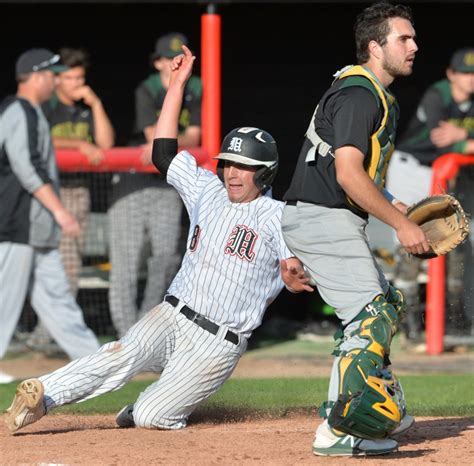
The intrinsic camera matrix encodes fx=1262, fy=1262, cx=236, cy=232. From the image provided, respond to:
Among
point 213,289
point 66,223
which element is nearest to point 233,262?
point 213,289

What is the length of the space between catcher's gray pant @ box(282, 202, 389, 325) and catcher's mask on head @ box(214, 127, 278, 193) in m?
0.74

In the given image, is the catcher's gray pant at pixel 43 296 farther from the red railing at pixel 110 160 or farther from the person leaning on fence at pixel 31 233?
the red railing at pixel 110 160

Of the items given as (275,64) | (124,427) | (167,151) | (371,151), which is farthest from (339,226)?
(275,64)

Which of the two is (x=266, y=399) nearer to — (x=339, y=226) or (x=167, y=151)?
(x=167, y=151)

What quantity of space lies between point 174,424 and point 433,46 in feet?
20.7

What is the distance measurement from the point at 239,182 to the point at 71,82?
3947 mm

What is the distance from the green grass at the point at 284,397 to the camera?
714 cm

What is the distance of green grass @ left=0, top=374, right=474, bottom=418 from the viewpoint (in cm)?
714

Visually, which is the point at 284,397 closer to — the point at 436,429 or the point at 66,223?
the point at 436,429

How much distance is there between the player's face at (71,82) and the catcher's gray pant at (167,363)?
3.90 metres

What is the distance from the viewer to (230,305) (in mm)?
6234

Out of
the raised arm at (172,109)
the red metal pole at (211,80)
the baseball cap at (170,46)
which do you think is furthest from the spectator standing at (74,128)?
the raised arm at (172,109)

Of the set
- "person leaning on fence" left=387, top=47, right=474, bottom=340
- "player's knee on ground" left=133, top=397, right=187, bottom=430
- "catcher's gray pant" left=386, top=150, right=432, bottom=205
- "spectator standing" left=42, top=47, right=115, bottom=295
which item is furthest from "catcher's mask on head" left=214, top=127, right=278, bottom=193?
"catcher's gray pant" left=386, top=150, right=432, bottom=205

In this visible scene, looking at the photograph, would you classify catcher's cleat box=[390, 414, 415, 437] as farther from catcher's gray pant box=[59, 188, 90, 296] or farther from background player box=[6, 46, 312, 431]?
catcher's gray pant box=[59, 188, 90, 296]
